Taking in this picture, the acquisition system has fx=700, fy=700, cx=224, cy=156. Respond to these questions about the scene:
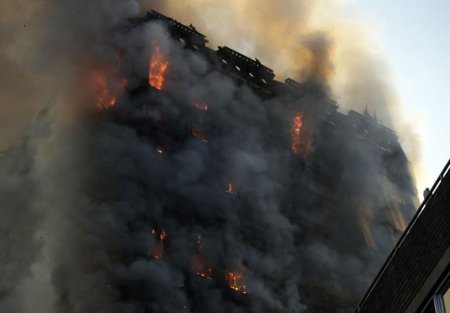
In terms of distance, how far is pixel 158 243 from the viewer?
29.5 m

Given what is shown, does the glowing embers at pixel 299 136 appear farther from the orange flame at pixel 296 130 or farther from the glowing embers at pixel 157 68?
the glowing embers at pixel 157 68

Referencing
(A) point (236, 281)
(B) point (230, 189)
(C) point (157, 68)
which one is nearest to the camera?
(A) point (236, 281)

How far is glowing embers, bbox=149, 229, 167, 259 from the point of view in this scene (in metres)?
28.9

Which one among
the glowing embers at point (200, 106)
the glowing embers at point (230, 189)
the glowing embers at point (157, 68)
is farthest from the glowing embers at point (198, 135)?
the glowing embers at point (157, 68)

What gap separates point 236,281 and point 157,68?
11.0 m

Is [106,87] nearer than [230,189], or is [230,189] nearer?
[106,87]

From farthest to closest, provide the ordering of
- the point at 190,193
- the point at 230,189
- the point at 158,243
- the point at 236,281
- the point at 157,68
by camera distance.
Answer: the point at 157,68
the point at 230,189
the point at 190,193
the point at 236,281
the point at 158,243

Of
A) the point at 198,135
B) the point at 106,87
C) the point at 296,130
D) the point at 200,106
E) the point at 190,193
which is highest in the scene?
the point at 296,130

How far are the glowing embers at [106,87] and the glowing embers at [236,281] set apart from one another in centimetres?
948

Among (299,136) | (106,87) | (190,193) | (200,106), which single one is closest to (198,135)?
(200,106)

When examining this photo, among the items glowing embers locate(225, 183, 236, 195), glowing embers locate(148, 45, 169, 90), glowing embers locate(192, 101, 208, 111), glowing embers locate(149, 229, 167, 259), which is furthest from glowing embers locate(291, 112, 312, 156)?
glowing embers locate(149, 229, 167, 259)

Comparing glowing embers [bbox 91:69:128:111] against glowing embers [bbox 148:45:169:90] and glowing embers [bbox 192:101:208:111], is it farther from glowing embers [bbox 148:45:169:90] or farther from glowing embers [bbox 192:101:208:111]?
glowing embers [bbox 192:101:208:111]

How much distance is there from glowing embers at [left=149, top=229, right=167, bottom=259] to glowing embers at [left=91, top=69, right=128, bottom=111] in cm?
667

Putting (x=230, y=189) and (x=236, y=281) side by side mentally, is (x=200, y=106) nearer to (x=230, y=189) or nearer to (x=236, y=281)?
(x=230, y=189)
